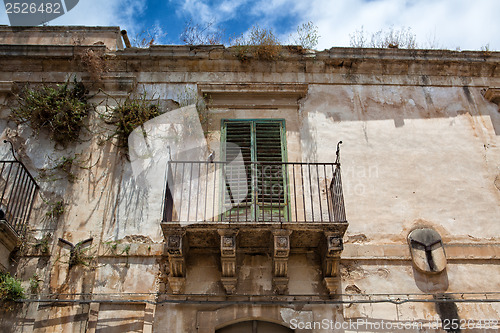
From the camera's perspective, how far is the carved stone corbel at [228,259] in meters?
6.53

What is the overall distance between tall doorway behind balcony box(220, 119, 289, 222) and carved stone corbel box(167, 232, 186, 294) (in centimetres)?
87

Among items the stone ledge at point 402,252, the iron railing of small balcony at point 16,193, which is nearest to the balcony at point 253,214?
the stone ledge at point 402,252

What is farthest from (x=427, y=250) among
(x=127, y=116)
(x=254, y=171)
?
(x=127, y=116)

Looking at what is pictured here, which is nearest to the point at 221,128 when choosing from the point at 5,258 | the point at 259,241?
the point at 259,241

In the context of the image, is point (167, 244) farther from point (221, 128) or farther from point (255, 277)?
point (221, 128)

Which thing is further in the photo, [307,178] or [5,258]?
[307,178]

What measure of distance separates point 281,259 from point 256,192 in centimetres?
103

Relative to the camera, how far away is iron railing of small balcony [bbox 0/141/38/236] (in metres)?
7.21

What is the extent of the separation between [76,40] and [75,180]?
9.53 feet

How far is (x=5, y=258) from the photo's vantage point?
22.7ft

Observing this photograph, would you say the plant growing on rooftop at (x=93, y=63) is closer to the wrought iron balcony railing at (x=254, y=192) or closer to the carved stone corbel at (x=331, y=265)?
the wrought iron balcony railing at (x=254, y=192)

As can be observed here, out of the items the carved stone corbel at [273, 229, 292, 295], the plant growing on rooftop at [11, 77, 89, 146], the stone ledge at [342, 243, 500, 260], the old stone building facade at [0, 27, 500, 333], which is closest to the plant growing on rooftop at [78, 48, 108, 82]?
the old stone building facade at [0, 27, 500, 333]

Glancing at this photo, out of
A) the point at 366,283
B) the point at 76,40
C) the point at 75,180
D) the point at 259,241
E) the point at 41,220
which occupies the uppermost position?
the point at 76,40

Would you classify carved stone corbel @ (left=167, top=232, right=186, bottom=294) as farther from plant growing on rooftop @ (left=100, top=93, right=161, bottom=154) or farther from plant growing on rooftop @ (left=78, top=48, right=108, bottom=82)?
plant growing on rooftop @ (left=78, top=48, right=108, bottom=82)
